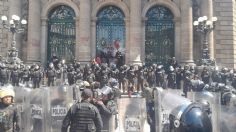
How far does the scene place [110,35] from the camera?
101 feet

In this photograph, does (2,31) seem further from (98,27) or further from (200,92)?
(200,92)

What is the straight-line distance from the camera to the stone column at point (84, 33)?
28.9 metres

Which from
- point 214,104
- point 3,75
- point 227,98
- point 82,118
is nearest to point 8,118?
point 82,118

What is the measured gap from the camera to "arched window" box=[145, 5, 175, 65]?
1204 inches

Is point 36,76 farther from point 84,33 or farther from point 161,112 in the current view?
point 161,112

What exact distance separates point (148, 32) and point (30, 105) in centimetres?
2120

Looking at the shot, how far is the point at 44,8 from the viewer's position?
30375mm

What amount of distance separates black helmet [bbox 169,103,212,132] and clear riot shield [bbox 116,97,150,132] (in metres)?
4.78

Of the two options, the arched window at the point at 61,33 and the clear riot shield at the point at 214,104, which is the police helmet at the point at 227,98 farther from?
the arched window at the point at 61,33

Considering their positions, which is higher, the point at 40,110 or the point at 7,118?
the point at 7,118

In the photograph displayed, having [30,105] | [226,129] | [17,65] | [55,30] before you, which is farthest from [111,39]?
[226,129]

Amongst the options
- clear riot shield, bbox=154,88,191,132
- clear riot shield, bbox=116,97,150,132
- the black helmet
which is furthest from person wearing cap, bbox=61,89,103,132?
clear riot shield, bbox=116,97,150,132

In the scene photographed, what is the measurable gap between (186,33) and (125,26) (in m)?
4.75

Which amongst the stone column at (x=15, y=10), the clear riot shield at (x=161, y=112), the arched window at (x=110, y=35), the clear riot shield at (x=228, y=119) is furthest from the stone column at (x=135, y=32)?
the clear riot shield at (x=228, y=119)
